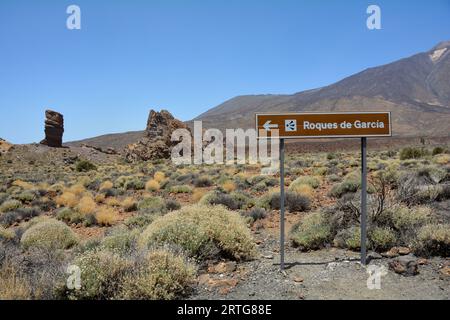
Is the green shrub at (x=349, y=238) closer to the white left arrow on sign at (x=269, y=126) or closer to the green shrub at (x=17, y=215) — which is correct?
the white left arrow on sign at (x=269, y=126)

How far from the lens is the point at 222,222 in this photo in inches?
270

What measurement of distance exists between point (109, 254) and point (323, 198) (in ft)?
29.3

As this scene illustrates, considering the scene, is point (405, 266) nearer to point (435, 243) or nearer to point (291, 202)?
point (435, 243)

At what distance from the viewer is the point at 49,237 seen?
8266mm

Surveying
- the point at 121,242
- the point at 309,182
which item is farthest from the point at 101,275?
the point at 309,182

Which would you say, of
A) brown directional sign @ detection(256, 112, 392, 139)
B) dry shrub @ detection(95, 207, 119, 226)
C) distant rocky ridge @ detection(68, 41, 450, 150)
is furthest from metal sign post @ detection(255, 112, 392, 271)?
distant rocky ridge @ detection(68, 41, 450, 150)

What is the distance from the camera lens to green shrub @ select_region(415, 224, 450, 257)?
580 cm

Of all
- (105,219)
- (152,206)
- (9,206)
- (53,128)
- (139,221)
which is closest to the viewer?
(139,221)

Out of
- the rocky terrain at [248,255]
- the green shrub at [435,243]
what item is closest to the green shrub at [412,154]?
the rocky terrain at [248,255]

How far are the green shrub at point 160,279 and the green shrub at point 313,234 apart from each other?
2659 mm

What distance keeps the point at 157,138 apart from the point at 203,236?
133ft

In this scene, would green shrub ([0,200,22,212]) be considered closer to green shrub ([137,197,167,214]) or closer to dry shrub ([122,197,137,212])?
dry shrub ([122,197,137,212])

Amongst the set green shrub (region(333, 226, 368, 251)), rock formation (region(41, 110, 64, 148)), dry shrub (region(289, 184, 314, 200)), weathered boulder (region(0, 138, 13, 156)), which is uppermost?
rock formation (region(41, 110, 64, 148))

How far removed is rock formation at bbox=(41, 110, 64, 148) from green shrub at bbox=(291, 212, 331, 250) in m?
57.8
